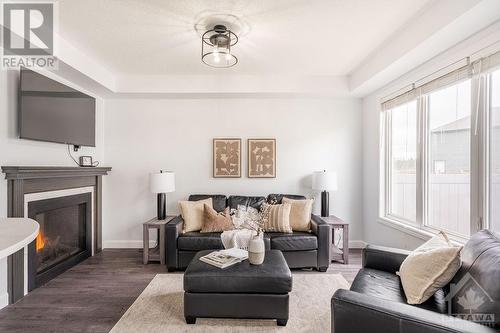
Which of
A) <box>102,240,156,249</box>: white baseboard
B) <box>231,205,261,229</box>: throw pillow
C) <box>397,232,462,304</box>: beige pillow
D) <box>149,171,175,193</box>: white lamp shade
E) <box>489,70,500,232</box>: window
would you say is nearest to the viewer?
<box>397,232,462,304</box>: beige pillow

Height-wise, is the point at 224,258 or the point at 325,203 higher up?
the point at 325,203

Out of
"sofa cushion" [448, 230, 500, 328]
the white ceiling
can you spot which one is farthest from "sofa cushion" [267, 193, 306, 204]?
"sofa cushion" [448, 230, 500, 328]

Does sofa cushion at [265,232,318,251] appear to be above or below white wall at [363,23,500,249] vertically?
below

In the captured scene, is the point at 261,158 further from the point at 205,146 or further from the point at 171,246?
the point at 171,246

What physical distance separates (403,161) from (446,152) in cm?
73

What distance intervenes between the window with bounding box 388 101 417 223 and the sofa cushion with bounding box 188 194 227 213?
244 centimetres

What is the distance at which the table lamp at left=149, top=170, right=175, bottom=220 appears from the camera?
3.59 meters

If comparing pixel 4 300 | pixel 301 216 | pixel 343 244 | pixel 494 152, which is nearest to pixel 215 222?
pixel 301 216

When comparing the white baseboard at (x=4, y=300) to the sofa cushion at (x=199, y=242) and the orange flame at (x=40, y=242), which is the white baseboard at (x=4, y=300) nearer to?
the orange flame at (x=40, y=242)

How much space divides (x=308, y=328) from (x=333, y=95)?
3.24m

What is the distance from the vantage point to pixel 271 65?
11.3 feet

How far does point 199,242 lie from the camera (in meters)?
3.16

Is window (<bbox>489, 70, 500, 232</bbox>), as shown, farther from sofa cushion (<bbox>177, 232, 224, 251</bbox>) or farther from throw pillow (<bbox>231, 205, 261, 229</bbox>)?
sofa cushion (<bbox>177, 232, 224, 251</bbox>)
